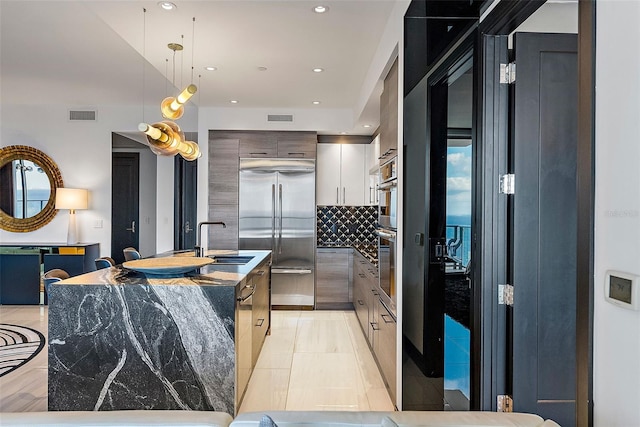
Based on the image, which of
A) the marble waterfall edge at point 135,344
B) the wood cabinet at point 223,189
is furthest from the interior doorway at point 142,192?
the marble waterfall edge at point 135,344

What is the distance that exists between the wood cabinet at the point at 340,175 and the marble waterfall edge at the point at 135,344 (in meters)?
3.98

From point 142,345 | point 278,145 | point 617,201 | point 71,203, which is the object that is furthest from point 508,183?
point 71,203

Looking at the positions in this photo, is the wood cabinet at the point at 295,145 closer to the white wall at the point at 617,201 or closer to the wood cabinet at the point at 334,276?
the wood cabinet at the point at 334,276

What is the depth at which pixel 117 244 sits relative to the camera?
25.3 feet

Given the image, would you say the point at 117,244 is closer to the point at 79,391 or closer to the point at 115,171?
the point at 115,171

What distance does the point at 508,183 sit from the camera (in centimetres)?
198

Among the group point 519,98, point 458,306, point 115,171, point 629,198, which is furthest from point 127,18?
point 115,171

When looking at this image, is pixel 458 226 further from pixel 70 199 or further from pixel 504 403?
pixel 70 199

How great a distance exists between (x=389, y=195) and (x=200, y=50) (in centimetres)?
206

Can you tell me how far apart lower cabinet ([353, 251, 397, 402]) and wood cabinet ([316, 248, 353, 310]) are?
1.34 ft

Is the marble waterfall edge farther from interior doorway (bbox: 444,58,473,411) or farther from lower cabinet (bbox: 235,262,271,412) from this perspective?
interior doorway (bbox: 444,58,473,411)

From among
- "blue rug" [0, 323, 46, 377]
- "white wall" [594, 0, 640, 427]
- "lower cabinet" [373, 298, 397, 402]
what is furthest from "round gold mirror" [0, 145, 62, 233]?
"white wall" [594, 0, 640, 427]

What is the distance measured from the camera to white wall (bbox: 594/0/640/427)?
103 centimetres

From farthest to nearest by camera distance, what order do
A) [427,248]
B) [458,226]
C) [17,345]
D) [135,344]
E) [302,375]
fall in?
[17,345] → [458,226] → [302,375] → [427,248] → [135,344]
